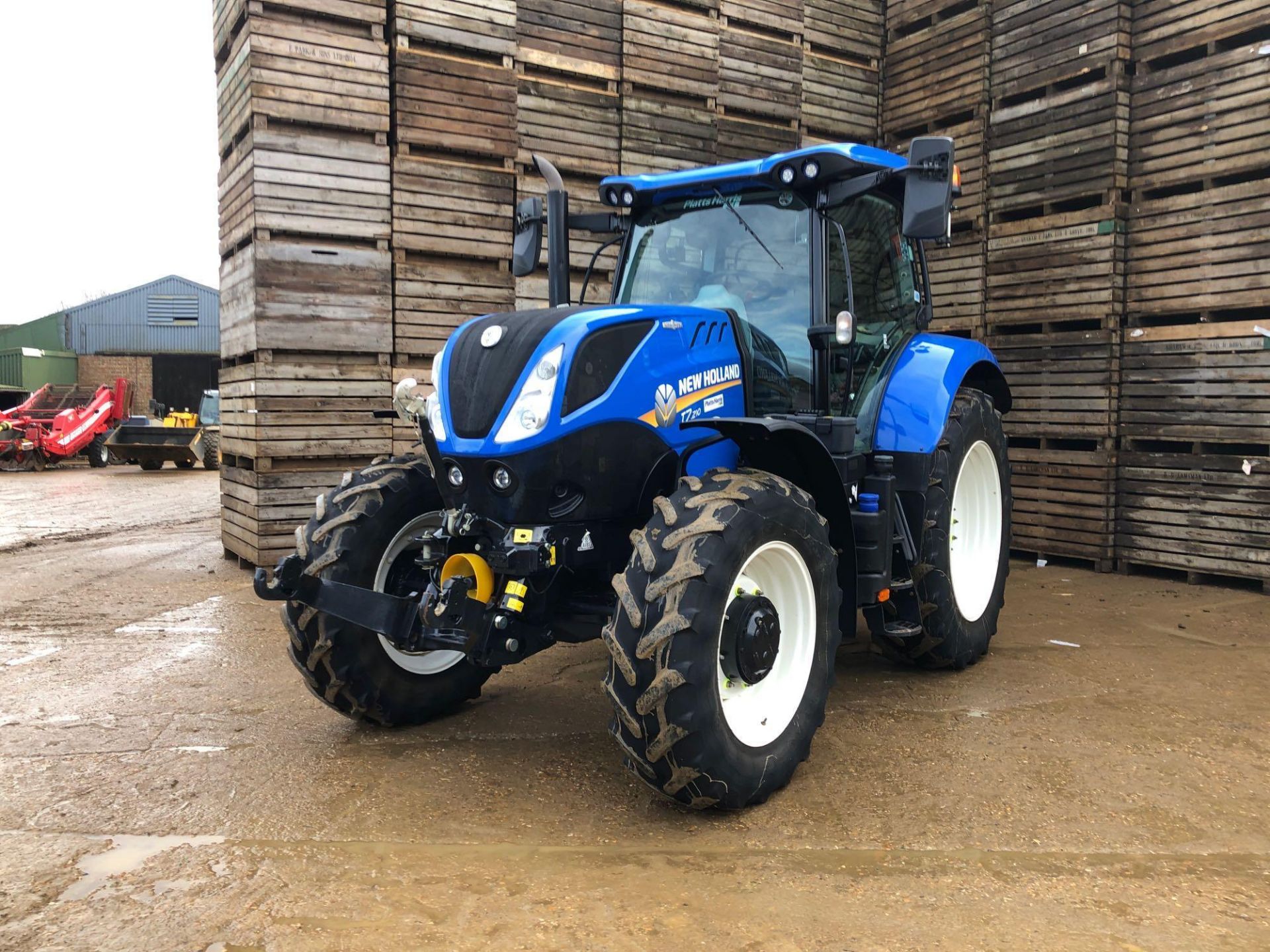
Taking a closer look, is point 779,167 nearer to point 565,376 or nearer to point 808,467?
point 808,467

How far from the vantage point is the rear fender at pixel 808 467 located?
371cm

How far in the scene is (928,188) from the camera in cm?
395

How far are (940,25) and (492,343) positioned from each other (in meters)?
7.26

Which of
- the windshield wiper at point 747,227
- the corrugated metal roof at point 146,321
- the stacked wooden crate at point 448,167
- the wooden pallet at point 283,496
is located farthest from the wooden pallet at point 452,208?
the corrugated metal roof at point 146,321

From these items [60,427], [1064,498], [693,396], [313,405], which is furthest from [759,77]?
[60,427]

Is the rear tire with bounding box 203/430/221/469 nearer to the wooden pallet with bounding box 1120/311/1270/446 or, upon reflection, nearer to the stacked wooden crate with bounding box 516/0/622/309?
the stacked wooden crate with bounding box 516/0/622/309

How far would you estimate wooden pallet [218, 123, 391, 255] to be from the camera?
23.7 feet

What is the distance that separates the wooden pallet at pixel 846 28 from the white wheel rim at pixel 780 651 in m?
7.00

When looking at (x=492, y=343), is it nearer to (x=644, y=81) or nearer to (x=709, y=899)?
(x=709, y=899)

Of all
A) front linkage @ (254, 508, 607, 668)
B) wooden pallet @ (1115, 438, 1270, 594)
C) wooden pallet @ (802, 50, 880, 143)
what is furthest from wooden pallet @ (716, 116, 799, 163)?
front linkage @ (254, 508, 607, 668)

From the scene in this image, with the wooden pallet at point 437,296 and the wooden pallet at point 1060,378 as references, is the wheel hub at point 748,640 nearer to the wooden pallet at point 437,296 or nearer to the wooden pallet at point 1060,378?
the wooden pallet at point 437,296

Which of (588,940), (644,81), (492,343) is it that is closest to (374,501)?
(492,343)

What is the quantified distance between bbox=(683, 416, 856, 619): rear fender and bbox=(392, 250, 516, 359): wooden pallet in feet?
13.8

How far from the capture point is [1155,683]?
4867mm
